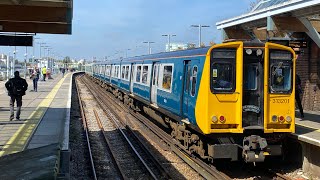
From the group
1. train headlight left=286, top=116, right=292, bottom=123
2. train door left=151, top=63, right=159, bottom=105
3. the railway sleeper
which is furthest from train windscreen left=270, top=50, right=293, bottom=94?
train door left=151, top=63, right=159, bottom=105

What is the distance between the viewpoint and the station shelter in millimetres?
11761

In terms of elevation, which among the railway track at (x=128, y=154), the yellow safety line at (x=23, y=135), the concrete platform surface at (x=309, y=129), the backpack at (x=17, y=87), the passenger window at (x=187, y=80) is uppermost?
the passenger window at (x=187, y=80)

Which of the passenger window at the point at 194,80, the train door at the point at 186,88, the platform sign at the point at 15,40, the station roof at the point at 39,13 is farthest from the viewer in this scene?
the platform sign at the point at 15,40

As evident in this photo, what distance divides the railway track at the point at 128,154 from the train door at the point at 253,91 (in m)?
2.18

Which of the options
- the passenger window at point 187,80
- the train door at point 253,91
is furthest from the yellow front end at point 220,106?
the passenger window at point 187,80

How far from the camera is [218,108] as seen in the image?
9.48 meters

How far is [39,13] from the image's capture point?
10.1 m

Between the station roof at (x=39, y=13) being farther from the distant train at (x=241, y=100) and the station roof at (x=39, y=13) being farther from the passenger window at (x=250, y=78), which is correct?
the passenger window at (x=250, y=78)

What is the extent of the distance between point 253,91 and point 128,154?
164 inches

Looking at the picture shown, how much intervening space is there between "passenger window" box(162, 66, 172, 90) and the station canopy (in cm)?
270

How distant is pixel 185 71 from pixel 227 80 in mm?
1890

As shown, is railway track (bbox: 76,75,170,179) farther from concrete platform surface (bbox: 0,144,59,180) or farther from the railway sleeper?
concrete platform surface (bbox: 0,144,59,180)

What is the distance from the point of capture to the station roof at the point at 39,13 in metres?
8.70

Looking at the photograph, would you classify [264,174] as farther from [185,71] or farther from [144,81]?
[144,81]
